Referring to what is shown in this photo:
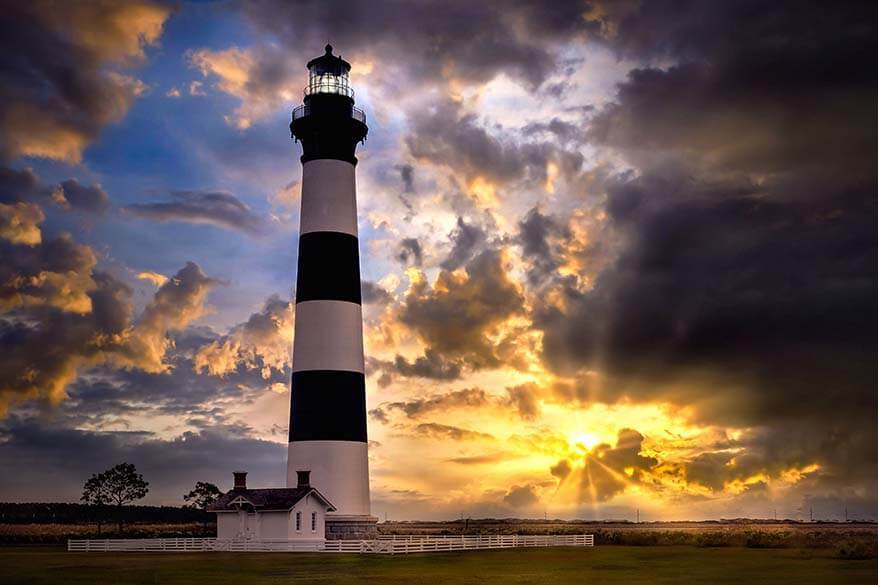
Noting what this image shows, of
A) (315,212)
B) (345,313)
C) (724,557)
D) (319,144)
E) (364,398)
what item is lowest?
(724,557)

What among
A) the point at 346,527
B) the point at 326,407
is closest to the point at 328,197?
the point at 326,407

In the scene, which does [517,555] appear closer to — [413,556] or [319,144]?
[413,556]

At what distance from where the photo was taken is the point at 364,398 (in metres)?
52.0

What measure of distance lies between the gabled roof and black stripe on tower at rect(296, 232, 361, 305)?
402 inches

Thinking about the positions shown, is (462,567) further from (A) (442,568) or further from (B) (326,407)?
(B) (326,407)

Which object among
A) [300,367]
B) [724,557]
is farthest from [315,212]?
[724,557]

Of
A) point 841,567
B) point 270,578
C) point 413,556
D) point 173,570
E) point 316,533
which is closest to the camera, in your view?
point 270,578

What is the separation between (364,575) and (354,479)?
56.3 ft

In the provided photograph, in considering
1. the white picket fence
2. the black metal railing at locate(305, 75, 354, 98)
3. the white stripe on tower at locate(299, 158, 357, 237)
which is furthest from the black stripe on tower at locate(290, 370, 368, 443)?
the black metal railing at locate(305, 75, 354, 98)

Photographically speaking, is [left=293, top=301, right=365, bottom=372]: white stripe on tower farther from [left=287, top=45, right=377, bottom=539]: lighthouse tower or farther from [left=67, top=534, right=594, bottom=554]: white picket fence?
[left=67, top=534, right=594, bottom=554]: white picket fence

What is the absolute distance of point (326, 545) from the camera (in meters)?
48.5

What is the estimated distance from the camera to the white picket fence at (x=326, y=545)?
47719 millimetres

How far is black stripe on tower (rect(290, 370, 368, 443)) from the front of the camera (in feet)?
165

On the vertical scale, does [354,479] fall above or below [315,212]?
below
